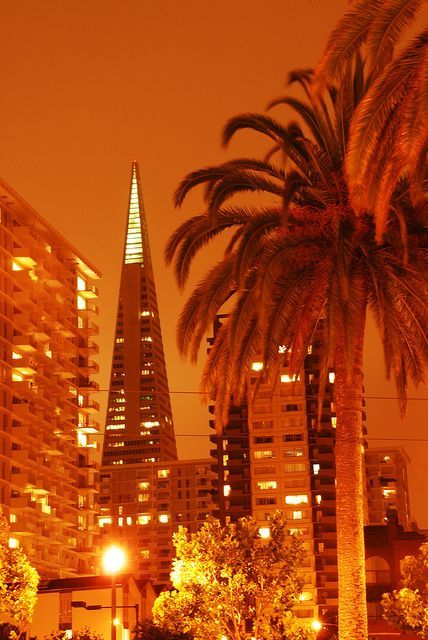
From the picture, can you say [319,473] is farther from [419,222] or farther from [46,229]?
[419,222]

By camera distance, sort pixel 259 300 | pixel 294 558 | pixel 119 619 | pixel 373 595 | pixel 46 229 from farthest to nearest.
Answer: pixel 46 229, pixel 373 595, pixel 119 619, pixel 294 558, pixel 259 300

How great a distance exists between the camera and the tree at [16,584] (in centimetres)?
5491

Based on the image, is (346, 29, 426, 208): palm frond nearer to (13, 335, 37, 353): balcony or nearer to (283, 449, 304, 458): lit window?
(13, 335, 37, 353): balcony

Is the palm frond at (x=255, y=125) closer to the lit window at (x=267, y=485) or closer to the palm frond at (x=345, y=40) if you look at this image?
the palm frond at (x=345, y=40)

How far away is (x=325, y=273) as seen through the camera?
26438 millimetres

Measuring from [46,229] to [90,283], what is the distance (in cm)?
1562

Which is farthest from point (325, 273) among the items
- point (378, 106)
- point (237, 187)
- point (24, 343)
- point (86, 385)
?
point (86, 385)

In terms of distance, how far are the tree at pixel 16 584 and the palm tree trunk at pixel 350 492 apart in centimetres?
3161

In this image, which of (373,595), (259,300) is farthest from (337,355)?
(373,595)

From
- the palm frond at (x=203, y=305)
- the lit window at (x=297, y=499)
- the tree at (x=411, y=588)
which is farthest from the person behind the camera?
→ the lit window at (x=297, y=499)

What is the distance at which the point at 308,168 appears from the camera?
26.8 metres

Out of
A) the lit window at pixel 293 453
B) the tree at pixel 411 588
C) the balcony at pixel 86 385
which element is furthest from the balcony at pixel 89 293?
the tree at pixel 411 588

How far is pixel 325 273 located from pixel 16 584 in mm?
35368

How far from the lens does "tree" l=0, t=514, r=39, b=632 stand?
54906mm
